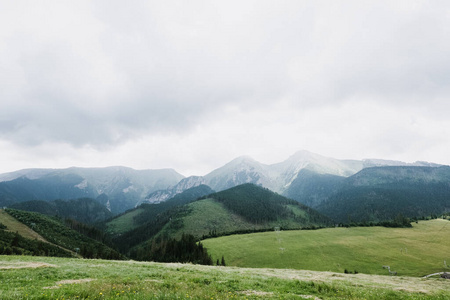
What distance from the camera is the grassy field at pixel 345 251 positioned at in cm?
8581

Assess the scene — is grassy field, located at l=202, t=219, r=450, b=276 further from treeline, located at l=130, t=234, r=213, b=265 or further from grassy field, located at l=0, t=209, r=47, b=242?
grassy field, located at l=0, t=209, r=47, b=242

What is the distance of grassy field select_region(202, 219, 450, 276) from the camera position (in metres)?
85.8

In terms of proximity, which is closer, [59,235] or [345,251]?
[345,251]

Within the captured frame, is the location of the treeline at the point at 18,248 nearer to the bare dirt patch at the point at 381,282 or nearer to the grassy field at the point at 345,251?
the grassy field at the point at 345,251

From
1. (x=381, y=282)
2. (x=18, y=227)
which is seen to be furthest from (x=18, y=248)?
(x=381, y=282)

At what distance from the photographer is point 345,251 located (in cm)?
10325

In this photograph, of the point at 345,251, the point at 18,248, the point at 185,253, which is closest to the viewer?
the point at 18,248

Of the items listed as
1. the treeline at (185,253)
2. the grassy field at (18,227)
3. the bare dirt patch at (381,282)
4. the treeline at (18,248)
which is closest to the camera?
the bare dirt patch at (381,282)

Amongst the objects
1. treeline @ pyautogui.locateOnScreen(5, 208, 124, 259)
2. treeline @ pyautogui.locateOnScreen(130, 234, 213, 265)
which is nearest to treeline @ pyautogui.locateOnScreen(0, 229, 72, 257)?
treeline @ pyautogui.locateOnScreen(5, 208, 124, 259)

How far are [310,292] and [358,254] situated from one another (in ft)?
353

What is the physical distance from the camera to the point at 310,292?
17469 mm

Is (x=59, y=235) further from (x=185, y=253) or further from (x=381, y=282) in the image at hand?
(x=381, y=282)

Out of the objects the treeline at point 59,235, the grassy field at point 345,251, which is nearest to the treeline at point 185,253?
the grassy field at point 345,251

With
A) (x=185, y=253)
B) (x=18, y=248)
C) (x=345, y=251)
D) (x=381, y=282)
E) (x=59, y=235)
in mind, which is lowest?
(x=185, y=253)
